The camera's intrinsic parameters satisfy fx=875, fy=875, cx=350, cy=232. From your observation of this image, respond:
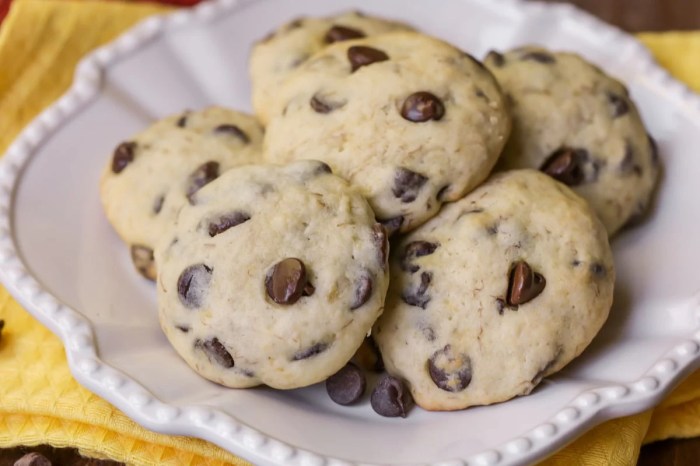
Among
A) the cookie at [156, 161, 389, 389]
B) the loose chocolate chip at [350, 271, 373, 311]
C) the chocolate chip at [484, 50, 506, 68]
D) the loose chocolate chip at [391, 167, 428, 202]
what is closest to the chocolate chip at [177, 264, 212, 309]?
the cookie at [156, 161, 389, 389]

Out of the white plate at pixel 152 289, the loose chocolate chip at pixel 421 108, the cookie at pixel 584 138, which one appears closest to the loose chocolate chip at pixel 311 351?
the white plate at pixel 152 289

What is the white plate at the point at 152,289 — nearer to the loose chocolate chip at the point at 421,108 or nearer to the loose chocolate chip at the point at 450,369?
→ the loose chocolate chip at the point at 450,369

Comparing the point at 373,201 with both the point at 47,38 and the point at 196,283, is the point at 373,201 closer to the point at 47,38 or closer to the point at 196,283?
the point at 196,283

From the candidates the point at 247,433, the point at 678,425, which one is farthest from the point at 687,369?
the point at 247,433

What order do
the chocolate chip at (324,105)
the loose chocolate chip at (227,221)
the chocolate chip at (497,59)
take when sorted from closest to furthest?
1. the loose chocolate chip at (227,221)
2. the chocolate chip at (324,105)
3. the chocolate chip at (497,59)

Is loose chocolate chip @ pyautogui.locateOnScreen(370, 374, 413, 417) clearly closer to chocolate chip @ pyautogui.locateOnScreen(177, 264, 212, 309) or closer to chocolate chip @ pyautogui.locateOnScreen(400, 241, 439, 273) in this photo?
chocolate chip @ pyautogui.locateOnScreen(400, 241, 439, 273)

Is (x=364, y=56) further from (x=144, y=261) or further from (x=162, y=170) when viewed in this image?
(x=144, y=261)

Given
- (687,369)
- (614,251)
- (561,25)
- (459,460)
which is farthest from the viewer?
(561,25)
